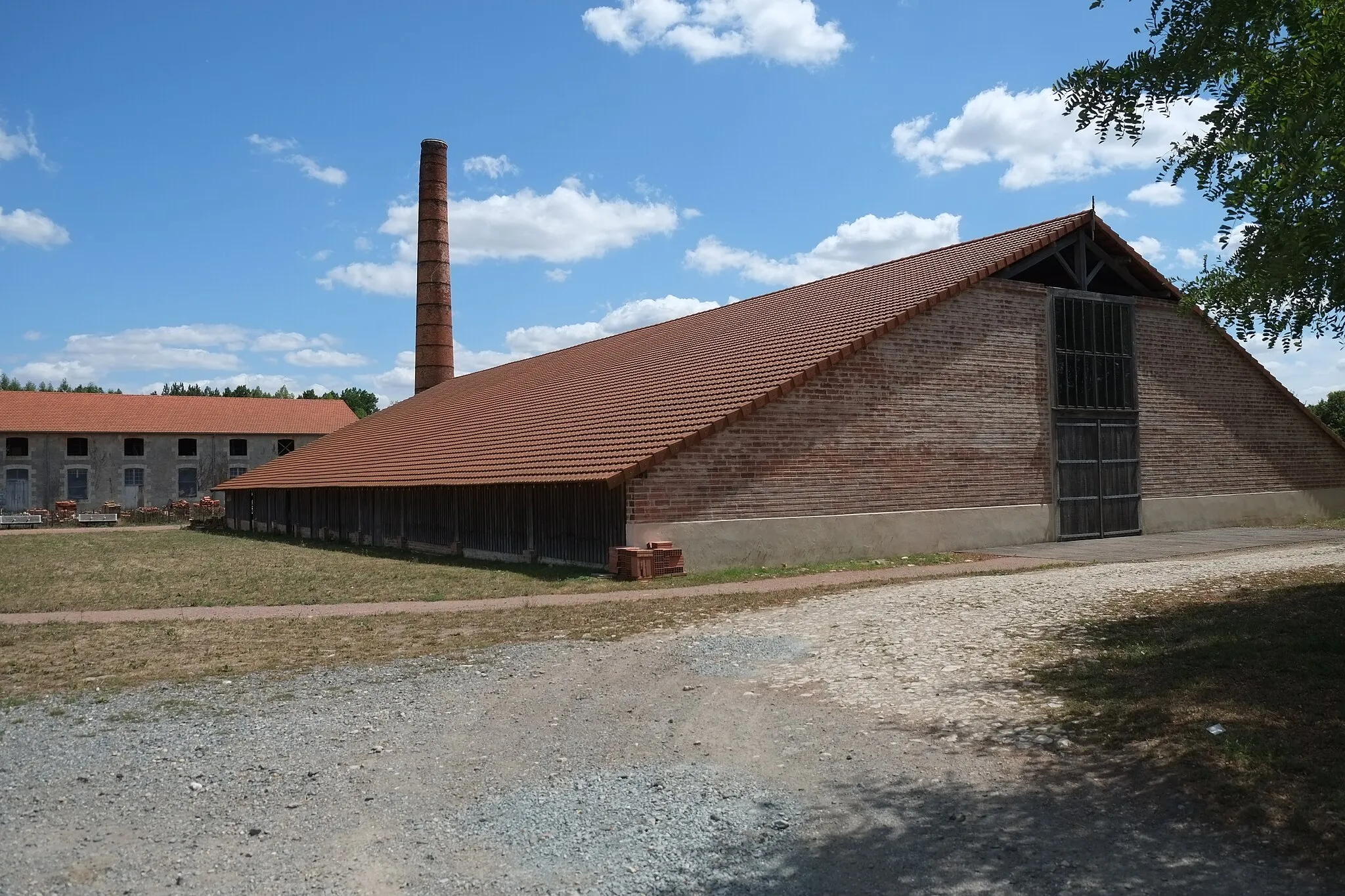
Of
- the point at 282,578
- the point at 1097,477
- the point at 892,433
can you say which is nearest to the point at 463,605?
the point at 282,578

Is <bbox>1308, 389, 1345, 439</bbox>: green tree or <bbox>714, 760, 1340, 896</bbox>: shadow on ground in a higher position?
<bbox>1308, 389, 1345, 439</bbox>: green tree

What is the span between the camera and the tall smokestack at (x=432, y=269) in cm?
4300

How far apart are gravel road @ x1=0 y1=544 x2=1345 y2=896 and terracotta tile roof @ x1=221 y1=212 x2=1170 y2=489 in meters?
8.95

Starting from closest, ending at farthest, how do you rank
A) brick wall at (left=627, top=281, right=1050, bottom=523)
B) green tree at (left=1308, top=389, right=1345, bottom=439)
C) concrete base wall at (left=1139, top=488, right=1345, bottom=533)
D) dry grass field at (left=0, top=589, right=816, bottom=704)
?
dry grass field at (left=0, top=589, right=816, bottom=704) < brick wall at (left=627, top=281, right=1050, bottom=523) < concrete base wall at (left=1139, top=488, right=1345, bottom=533) < green tree at (left=1308, top=389, right=1345, bottom=439)

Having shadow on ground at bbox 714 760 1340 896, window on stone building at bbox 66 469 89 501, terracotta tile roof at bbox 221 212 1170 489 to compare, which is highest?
terracotta tile roof at bbox 221 212 1170 489

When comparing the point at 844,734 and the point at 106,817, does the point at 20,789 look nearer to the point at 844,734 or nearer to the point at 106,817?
the point at 106,817

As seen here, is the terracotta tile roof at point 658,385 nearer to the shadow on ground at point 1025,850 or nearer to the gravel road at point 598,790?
the gravel road at point 598,790

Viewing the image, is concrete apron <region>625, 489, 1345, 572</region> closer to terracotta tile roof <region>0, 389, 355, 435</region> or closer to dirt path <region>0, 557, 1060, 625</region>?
dirt path <region>0, 557, 1060, 625</region>

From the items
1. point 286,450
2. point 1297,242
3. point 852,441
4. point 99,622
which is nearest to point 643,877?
point 1297,242

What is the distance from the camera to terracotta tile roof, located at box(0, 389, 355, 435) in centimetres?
5294

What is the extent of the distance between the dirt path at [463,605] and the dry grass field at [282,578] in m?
0.40

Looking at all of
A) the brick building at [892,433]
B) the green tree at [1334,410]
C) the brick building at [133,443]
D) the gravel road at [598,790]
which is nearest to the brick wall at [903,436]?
the brick building at [892,433]

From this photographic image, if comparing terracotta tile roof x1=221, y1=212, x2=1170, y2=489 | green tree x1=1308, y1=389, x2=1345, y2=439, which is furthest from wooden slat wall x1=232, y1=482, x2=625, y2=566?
green tree x1=1308, y1=389, x2=1345, y2=439

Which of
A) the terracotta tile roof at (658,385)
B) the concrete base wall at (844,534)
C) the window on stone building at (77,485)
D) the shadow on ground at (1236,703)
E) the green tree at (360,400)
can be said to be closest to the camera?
the shadow on ground at (1236,703)
